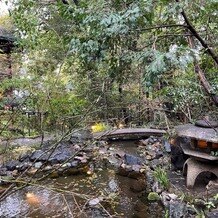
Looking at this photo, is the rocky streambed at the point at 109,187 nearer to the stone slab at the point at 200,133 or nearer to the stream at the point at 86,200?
the stream at the point at 86,200

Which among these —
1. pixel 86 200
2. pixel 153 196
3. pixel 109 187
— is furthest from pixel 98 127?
pixel 86 200

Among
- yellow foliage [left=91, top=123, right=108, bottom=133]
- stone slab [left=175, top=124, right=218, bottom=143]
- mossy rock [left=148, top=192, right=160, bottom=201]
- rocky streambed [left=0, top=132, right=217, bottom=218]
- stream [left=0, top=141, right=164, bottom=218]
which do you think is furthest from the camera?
yellow foliage [left=91, top=123, right=108, bottom=133]

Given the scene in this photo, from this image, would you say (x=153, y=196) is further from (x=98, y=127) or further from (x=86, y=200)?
(x=98, y=127)

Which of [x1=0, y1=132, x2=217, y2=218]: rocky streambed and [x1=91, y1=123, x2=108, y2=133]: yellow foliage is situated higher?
[x1=91, y1=123, x2=108, y2=133]: yellow foliage

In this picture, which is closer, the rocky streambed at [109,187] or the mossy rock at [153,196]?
the rocky streambed at [109,187]

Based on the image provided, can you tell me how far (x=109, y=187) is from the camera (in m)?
6.58

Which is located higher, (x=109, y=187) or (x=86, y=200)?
(x=86, y=200)

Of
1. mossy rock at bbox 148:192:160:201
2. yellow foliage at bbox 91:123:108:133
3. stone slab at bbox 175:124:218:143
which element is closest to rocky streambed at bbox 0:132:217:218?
mossy rock at bbox 148:192:160:201

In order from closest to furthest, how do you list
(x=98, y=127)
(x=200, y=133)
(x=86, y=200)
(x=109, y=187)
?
(x=86, y=200)
(x=200, y=133)
(x=109, y=187)
(x=98, y=127)

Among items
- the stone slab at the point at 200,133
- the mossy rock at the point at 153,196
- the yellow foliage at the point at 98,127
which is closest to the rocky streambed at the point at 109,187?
the mossy rock at the point at 153,196

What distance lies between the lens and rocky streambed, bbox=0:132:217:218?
5.20 meters

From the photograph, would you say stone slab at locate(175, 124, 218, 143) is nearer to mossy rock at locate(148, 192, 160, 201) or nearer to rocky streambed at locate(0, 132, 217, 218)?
rocky streambed at locate(0, 132, 217, 218)

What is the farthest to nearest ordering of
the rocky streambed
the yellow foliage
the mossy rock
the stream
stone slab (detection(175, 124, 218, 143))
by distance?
the yellow foliage
the mossy rock
the stream
the rocky streambed
stone slab (detection(175, 124, 218, 143))

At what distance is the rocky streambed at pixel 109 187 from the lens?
5195 mm
